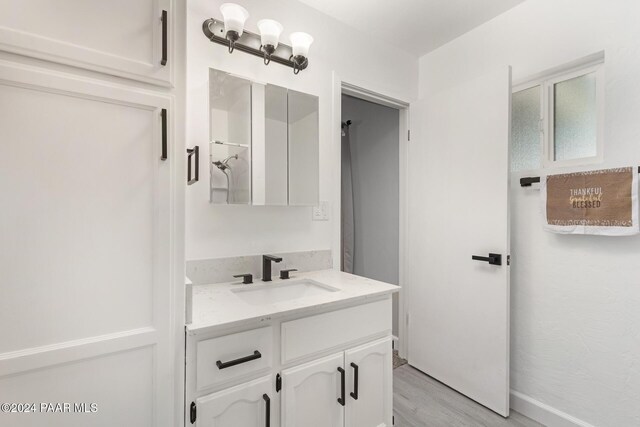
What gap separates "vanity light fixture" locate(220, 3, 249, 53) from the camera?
1.51m

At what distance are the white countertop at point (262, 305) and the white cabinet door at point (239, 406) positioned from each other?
0.25 metres

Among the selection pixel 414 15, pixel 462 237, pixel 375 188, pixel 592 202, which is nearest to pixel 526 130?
pixel 592 202

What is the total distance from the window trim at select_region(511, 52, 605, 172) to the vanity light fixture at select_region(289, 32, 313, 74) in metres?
1.34

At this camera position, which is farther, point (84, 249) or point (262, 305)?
point (262, 305)

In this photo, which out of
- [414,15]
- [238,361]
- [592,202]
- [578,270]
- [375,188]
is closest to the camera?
[238,361]

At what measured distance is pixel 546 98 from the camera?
73.2 inches

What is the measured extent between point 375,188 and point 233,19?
6.11 ft

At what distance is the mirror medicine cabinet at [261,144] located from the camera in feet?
5.18

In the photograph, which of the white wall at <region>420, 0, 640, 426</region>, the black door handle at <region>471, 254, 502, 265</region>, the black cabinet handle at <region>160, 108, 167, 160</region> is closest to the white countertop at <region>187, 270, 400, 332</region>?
the black cabinet handle at <region>160, 108, 167, 160</region>

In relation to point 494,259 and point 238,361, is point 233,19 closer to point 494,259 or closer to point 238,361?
point 238,361

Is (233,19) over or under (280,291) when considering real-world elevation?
over

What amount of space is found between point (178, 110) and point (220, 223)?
0.73 metres

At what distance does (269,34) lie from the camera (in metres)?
1.64

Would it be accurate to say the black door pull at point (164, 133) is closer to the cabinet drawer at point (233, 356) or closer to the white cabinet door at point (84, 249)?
the white cabinet door at point (84, 249)
